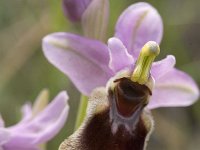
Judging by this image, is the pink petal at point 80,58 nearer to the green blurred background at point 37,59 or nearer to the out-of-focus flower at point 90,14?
the out-of-focus flower at point 90,14

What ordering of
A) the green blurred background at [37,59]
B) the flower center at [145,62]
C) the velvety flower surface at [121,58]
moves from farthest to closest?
the green blurred background at [37,59]
the velvety flower surface at [121,58]
the flower center at [145,62]

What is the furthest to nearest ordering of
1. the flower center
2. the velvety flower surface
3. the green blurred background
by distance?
the green blurred background
the velvety flower surface
the flower center

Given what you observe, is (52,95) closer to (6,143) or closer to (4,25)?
(4,25)

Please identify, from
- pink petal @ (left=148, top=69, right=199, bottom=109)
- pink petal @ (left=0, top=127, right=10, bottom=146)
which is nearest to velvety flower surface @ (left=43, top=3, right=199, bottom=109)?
pink petal @ (left=148, top=69, right=199, bottom=109)

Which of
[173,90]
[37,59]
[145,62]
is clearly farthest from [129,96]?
[37,59]

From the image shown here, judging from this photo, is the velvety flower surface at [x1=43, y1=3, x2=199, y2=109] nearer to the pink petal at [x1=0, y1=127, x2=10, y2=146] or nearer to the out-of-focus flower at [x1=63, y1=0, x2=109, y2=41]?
the out-of-focus flower at [x1=63, y1=0, x2=109, y2=41]

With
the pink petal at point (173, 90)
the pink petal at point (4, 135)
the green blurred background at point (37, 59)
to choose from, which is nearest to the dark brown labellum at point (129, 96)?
the pink petal at point (173, 90)

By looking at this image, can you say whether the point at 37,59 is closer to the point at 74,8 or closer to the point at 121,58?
the point at 74,8

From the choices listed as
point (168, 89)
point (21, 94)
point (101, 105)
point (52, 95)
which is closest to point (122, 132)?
point (101, 105)
